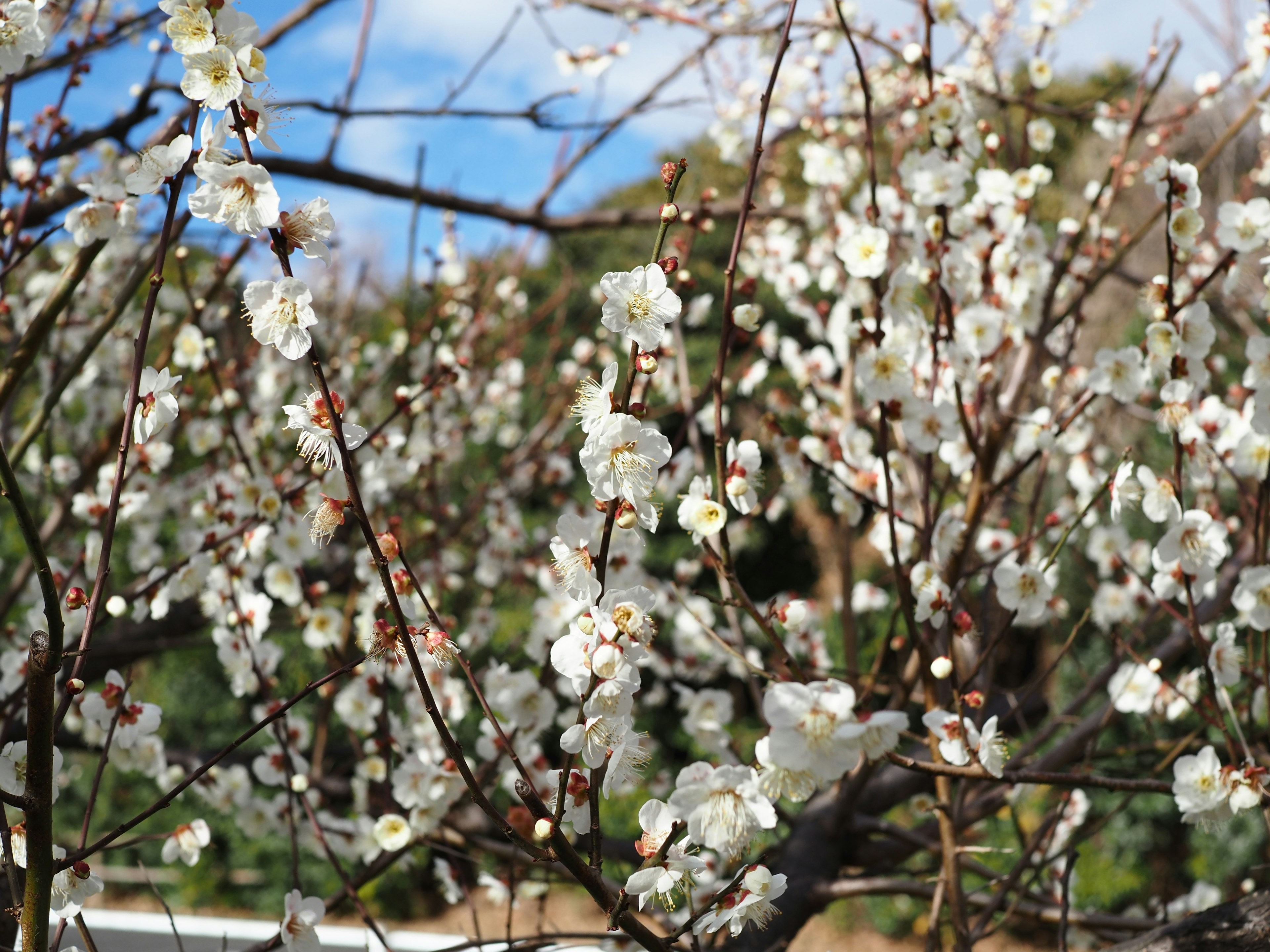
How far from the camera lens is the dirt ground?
635cm

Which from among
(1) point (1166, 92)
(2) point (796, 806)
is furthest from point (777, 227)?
(1) point (1166, 92)

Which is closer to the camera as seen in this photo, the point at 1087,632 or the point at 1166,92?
the point at 1087,632

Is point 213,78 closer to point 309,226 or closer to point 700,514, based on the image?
point 309,226

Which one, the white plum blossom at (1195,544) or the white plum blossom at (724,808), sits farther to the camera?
the white plum blossom at (1195,544)

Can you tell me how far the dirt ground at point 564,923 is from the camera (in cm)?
635

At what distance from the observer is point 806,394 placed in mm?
2859

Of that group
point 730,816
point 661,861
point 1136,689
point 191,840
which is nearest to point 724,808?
point 730,816

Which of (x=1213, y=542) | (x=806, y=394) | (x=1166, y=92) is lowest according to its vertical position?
(x=1213, y=542)

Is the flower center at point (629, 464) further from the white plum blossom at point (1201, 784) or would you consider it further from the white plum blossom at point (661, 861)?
the white plum blossom at point (1201, 784)

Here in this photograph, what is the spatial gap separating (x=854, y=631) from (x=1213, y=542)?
123 cm

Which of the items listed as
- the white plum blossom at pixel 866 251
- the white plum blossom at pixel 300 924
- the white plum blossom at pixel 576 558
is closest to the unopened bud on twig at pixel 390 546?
the white plum blossom at pixel 576 558

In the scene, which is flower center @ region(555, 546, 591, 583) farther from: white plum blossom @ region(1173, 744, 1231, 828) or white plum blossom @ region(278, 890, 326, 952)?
white plum blossom @ region(1173, 744, 1231, 828)

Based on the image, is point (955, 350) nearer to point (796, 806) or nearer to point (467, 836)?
point (467, 836)

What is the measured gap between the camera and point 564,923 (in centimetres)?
714
